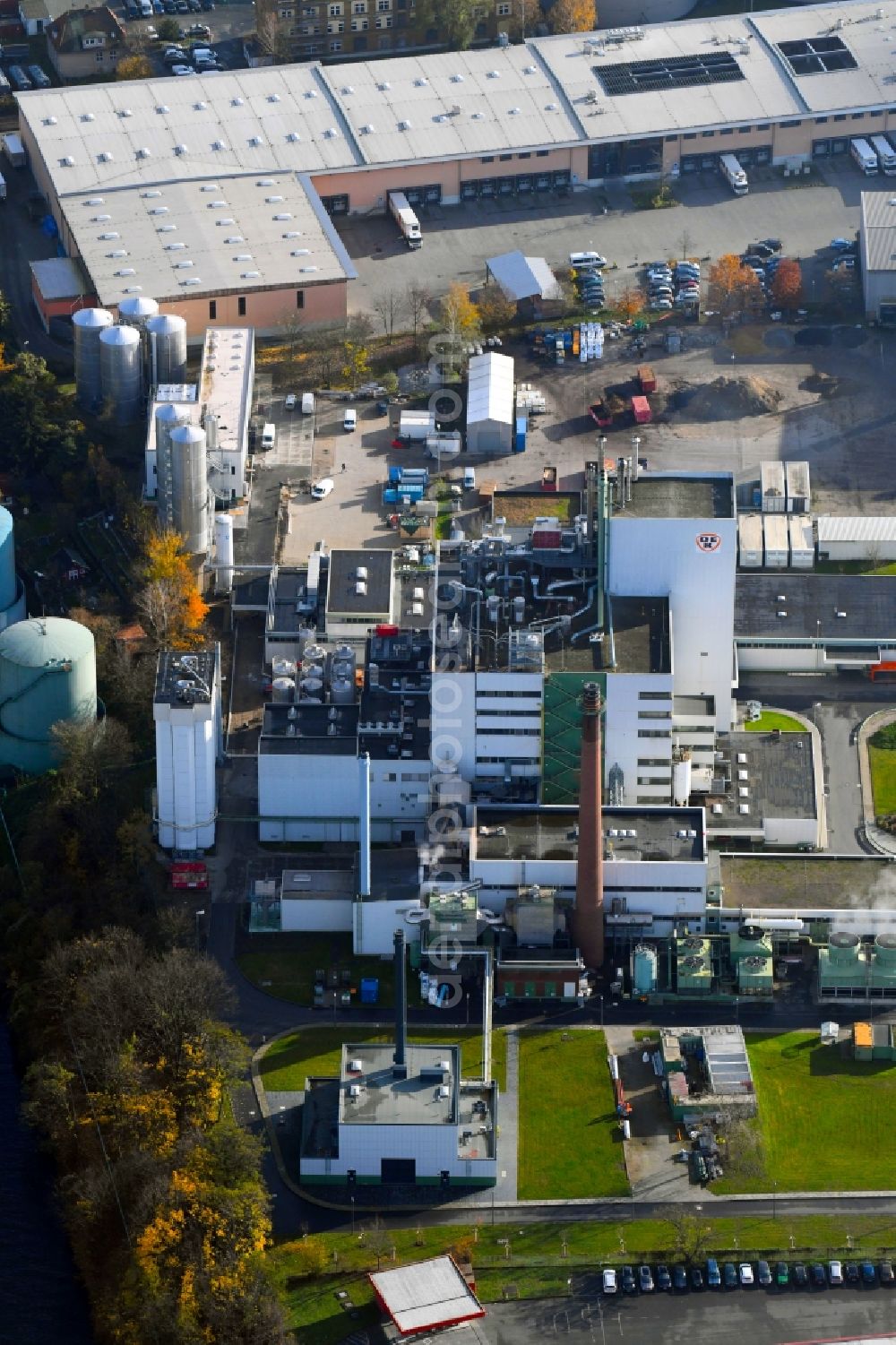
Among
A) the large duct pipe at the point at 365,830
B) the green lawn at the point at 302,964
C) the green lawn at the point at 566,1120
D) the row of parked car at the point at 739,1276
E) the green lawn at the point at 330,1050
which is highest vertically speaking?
the large duct pipe at the point at 365,830

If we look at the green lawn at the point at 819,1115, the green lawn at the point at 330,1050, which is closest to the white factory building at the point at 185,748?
the green lawn at the point at 330,1050

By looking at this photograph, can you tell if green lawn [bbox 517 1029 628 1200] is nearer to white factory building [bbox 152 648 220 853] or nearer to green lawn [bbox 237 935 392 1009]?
green lawn [bbox 237 935 392 1009]

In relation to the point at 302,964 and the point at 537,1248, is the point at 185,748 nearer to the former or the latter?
the point at 302,964

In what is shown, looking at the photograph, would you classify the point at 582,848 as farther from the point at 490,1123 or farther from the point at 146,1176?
the point at 146,1176

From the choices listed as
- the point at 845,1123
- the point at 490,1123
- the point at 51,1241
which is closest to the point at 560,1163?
the point at 490,1123

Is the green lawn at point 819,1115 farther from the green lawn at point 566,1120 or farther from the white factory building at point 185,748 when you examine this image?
the white factory building at point 185,748

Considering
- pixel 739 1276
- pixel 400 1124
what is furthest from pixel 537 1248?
pixel 739 1276
